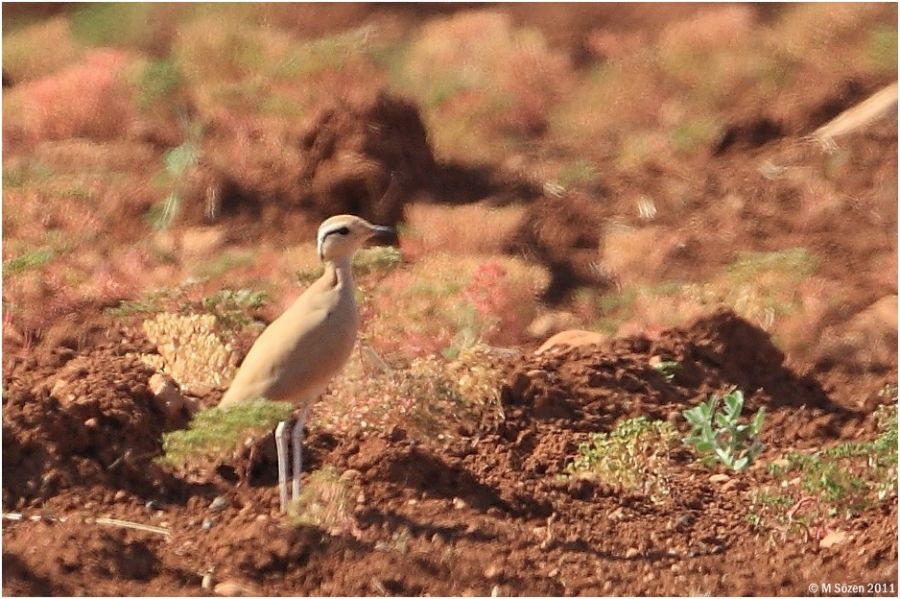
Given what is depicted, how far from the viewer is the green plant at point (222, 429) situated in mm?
5914

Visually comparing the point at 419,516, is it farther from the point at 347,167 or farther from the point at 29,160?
the point at 29,160

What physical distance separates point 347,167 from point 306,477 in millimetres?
4297

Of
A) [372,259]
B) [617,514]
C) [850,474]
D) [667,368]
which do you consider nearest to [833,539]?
[850,474]

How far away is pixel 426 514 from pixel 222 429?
126 cm

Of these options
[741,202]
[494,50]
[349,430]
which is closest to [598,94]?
[494,50]

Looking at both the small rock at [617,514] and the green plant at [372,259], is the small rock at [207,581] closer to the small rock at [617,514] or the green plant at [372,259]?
the small rock at [617,514]

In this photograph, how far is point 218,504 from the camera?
22.1 ft

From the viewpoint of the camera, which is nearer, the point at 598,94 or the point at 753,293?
the point at 753,293

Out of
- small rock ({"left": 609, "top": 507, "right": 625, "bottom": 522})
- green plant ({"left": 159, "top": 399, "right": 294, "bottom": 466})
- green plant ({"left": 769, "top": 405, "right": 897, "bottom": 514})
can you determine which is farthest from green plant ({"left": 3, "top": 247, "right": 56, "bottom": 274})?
green plant ({"left": 769, "top": 405, "right": 897, "bottom": 514})

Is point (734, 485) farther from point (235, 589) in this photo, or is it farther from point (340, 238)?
point (235, 589)

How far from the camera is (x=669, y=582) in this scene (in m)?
6.26

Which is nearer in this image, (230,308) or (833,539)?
(833,539)

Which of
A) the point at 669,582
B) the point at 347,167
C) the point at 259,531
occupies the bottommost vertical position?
the point at 669,582

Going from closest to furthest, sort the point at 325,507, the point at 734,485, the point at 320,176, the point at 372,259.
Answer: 1. the point at 325,507
2. the point at 734,485
3. the point at 372,259
4. the point at 320,176
